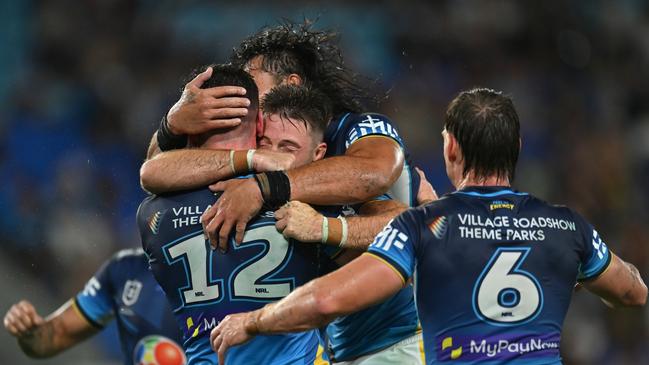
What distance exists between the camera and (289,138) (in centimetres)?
488

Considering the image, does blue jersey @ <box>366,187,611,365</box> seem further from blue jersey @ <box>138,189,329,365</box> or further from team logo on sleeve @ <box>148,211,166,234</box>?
team logo on sleeve @ <box>148,211,166,234</box>

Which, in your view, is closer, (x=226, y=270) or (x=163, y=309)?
(x=226, y=270)

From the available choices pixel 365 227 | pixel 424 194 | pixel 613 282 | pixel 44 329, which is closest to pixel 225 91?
pixel 365 227

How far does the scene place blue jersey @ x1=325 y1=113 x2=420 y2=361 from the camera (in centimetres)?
525

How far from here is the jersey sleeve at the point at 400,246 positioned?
3.97 m

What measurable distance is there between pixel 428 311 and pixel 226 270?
38.2 inches

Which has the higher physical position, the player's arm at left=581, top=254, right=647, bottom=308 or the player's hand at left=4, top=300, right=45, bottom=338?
the player's arm at left=581, top=254, right=647, bottom=308

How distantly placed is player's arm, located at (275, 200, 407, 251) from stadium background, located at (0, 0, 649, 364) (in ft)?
21.3

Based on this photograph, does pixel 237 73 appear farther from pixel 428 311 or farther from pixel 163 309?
pixel 163 309

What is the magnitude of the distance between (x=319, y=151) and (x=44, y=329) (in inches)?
112

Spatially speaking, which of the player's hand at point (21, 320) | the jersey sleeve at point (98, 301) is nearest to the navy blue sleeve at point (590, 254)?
the jersey sleeve at point (98, 301)

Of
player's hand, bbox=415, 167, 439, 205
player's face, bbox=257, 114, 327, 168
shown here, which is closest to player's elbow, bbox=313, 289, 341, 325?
player's face, bbox=257, 114, 327, 168

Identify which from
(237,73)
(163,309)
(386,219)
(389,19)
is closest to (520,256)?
(386,219)

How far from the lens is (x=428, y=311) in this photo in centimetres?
411
